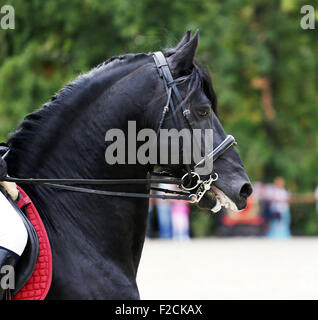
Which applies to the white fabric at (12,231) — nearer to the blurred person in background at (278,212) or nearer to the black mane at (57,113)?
the black mane at (57,113)

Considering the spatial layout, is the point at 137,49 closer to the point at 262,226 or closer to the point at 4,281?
the point at 4,281

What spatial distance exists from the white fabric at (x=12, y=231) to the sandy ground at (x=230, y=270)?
5.40 m

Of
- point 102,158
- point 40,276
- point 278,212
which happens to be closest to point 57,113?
Result: point 102,158

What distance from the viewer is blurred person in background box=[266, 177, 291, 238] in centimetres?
2177

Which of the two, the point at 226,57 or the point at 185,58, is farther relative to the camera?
the point at 226,57

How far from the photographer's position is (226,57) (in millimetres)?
22516

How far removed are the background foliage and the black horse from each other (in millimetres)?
13217

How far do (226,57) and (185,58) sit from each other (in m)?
18.5

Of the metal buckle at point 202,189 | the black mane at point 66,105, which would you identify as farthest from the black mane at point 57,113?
the metal buckle at point 202,189

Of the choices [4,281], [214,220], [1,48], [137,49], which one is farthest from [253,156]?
[4,281]

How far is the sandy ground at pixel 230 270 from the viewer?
9641 millimetres

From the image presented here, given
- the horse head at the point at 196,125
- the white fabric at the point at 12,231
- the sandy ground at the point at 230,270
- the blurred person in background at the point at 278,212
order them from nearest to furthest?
the white fabric at the point at 12,231
the horse head at the point at 196,125
the sandy ground at the point at 230,270
the blurred person in background at the point at 278,212

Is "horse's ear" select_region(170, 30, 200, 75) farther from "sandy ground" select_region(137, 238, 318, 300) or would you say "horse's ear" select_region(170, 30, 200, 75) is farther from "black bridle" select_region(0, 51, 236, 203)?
"sandy ground" select_region(137, 238, 318, 300)

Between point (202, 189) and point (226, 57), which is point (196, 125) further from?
point (226, 57)
